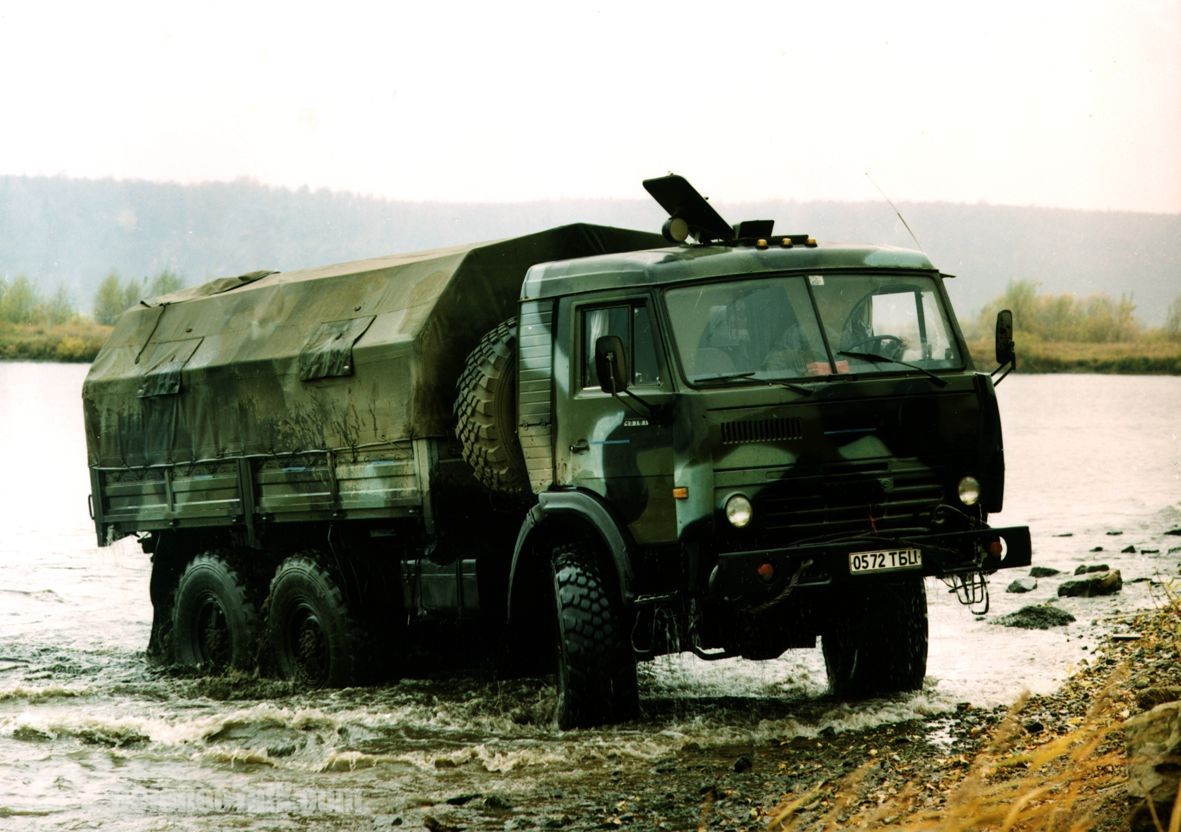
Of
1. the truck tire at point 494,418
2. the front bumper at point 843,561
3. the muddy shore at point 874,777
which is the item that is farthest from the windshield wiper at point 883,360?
the truck tire at point 494,418

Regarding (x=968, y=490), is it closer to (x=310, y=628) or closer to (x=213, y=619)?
(x=310, y=628)

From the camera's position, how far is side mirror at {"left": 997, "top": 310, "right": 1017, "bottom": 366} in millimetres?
→ 8641

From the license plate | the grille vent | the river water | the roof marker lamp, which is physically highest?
the roof marker lamp

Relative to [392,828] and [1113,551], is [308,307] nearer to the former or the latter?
[392,828]

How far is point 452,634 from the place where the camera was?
1133cm

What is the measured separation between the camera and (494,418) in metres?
9.47

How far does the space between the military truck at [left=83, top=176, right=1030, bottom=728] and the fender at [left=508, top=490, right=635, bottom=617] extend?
0.06 ft

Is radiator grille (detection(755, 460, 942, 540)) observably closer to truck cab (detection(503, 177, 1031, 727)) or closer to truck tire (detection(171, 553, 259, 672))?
truck cab (detection(503, 177, 1031, 727))

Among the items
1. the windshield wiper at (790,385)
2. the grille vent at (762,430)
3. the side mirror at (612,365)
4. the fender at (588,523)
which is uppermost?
the side mirror at (612,365)

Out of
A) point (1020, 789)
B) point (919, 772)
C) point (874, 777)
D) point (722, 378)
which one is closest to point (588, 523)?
point (722, 378)

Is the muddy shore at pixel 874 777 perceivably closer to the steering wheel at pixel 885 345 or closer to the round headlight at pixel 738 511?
the round headlight at pixel 738 511

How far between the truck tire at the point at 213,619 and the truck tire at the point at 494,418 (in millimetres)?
3296

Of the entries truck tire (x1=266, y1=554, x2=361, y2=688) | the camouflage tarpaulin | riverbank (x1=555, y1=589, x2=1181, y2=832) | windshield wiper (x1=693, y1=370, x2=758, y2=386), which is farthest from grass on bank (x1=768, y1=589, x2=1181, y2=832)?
truck tire (x1=266, y1=554, x2=361, y2=688)

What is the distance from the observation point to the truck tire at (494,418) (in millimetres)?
9469
